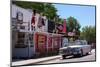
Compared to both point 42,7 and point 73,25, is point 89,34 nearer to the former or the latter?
point 73,25

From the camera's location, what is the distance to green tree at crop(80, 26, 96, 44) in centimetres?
393

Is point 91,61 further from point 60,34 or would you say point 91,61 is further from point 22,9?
point 22,9

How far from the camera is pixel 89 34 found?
3.97 metres

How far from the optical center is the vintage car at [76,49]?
3806 millimetres

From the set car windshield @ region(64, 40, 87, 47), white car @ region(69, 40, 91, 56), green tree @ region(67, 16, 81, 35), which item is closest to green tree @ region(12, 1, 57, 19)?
green tree @ region(67, 16, 81, 35)

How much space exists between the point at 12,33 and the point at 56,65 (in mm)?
913

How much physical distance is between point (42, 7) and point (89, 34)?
0.98 metres

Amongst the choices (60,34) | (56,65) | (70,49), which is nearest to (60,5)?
(60,34)

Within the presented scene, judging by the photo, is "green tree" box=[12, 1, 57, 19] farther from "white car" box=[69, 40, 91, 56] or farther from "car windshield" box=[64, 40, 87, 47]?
"white car" box=[69, 40, 91, 56]

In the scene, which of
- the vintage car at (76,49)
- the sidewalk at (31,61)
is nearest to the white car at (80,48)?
the vintage car at (76,49)

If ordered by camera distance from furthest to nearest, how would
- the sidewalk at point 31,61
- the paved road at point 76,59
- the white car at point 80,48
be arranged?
the white car at point 80,48
the paved road at point 76,59
the sidewalk at point 31,61

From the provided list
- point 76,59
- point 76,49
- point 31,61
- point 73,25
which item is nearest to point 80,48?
point 76,49

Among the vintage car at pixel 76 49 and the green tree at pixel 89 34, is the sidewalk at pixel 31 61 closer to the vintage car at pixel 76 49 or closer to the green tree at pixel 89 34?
the vintage car at pixel 76 49

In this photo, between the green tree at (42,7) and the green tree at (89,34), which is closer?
the green tree at (42,7)
